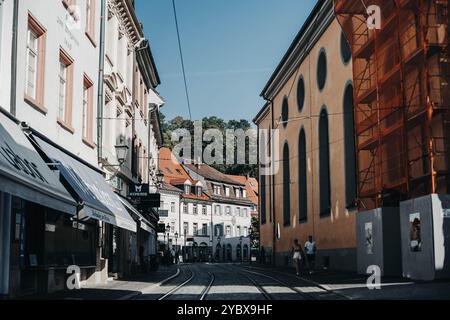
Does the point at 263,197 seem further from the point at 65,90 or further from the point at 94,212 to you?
the point at 94,212

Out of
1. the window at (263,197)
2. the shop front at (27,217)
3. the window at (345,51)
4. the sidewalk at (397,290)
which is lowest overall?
the sidewalk at (397,290)

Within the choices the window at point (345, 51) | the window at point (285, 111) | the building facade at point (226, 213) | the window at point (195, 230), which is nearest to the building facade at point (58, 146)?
the window at point (345, 51)

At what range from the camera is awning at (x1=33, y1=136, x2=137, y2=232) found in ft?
49.8

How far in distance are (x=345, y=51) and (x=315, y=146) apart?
23.8ft

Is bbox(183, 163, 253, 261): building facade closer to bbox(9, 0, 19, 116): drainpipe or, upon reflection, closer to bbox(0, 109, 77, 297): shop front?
bbox(0, 109, 77, 297): shop front

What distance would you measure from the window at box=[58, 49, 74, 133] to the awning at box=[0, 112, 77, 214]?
3875 mm

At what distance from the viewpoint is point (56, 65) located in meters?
16.8

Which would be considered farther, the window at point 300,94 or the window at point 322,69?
the window at point 300,94

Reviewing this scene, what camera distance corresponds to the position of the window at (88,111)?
20.7m

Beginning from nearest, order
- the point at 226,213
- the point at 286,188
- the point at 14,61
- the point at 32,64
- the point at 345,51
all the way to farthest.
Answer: the point at 14,61 → the point at 32,64 → the point at 345,51 → the point at 286,188 → the point at 226,213

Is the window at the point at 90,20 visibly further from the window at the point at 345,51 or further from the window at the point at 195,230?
the window at the point at 195,230

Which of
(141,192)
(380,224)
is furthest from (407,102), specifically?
(141,192)

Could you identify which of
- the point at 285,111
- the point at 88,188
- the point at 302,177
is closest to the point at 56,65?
the point at 88,188
